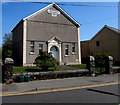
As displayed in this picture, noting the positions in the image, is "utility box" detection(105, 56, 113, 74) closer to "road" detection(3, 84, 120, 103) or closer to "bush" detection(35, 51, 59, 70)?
"bush" detection(35, 51, 59, 70)

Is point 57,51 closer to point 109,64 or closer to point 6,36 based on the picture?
point 109,64

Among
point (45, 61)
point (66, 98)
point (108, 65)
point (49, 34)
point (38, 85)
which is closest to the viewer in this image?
→ point (66, 98)

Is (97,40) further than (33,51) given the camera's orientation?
Yes

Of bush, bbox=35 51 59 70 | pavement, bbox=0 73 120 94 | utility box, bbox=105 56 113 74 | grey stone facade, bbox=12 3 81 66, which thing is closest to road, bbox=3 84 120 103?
pavement, bbox=0 73 120 94

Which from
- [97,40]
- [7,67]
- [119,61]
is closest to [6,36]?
[97,40]

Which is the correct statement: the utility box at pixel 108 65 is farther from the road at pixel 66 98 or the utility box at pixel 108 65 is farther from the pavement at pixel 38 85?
the road at pixel 66 98

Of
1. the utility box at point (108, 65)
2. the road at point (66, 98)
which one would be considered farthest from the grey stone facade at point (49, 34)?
the road at point (66, 98)

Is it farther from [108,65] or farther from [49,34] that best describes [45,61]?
[49,34]

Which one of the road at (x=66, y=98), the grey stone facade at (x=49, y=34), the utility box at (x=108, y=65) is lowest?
the road at (x=66, y=98)

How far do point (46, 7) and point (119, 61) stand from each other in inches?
711

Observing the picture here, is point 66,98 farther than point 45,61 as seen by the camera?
No

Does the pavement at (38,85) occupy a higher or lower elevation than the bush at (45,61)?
lower

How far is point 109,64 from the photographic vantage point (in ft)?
57.3

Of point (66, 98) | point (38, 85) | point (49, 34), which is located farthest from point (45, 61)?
point (49, 34)
